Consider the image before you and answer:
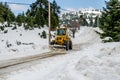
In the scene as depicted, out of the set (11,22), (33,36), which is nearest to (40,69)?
(33,36)

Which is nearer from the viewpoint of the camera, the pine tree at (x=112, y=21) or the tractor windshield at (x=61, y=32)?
the tractor windshield at (x=61, y=32)

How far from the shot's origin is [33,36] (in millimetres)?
65562

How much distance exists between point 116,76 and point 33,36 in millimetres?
54631

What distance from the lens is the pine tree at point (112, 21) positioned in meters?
48.6

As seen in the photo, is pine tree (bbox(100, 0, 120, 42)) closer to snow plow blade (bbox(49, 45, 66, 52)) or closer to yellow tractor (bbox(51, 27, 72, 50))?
yellow tractor (bbox(51, 27, 72, 50))

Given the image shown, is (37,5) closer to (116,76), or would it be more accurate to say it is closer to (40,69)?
(40,69)

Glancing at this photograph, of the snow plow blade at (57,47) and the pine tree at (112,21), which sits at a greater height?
the pine tree at (112,21)

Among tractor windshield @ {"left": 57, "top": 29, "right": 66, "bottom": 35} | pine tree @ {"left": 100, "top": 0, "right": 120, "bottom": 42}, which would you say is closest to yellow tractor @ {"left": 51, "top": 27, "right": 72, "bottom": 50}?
tractor windshield @ {"left": 57, "top": 29, "right": 66, "bottom": 35}

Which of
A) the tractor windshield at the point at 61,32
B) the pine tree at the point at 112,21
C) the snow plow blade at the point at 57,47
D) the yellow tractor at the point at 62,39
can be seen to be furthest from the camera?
the pine tree at the point at 112,21

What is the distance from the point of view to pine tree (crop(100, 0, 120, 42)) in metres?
48.6

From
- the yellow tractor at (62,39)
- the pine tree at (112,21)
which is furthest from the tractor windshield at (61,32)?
the pine tree at (112,21)

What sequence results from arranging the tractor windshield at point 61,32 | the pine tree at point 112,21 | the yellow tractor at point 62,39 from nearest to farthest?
the yellow tractor at point 62,39 → the tractor windshield at point 61,32 → the pine tree at point 112,21

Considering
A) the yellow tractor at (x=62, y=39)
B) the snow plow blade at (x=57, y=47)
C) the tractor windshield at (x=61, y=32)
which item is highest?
the tractor windshield at (x=61, y=32)

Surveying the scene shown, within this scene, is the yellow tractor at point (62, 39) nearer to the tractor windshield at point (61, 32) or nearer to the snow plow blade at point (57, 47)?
the tractor windshield at point (61, 32)
